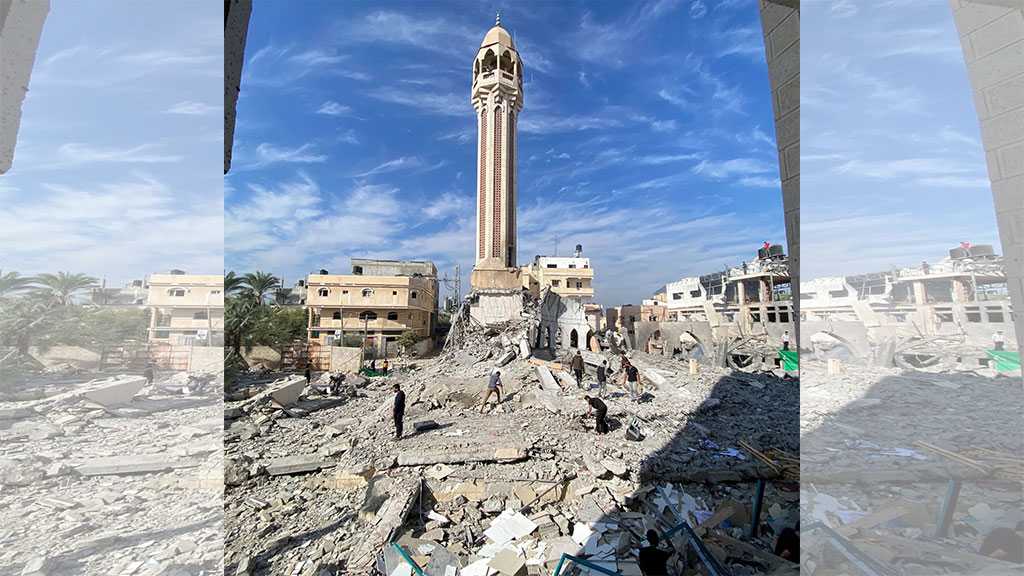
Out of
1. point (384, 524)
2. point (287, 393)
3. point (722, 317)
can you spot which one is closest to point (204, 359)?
point (384, 524)

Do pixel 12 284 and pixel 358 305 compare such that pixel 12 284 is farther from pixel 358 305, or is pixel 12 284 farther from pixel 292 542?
pixel 358 305

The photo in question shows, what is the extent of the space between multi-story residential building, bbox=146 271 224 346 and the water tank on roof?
9.65 feet

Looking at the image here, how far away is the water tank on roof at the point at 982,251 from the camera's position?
1.38 metres

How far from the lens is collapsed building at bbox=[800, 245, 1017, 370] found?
4.73 feet

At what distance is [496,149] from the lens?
27203 millimetres

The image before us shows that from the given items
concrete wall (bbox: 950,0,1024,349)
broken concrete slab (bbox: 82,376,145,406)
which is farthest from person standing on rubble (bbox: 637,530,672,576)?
broken concrete slab (bbox: 82,376,145,406)

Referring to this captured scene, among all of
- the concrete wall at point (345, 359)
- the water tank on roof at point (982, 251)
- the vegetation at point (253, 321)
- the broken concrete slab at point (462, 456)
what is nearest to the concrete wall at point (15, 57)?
the water tank on roof at point (982, 251)

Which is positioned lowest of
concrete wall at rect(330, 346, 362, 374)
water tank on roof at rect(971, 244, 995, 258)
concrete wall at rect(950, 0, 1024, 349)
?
concrete wall at rect(330, 346, 362, 374)

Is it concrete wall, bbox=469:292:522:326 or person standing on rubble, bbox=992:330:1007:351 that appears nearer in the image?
person standing on rubble, bbox=992:330:1007:351

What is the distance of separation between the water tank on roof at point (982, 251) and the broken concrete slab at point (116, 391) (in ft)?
Result: 10.7

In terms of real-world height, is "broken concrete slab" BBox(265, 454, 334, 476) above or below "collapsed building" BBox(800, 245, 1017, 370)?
below

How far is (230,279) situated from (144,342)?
73.7 feet

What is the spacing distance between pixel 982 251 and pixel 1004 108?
47 cm

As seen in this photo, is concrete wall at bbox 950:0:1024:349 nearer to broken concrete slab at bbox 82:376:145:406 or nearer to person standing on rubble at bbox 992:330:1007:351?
person standing on rubble at bbox 992:330:1007:351
